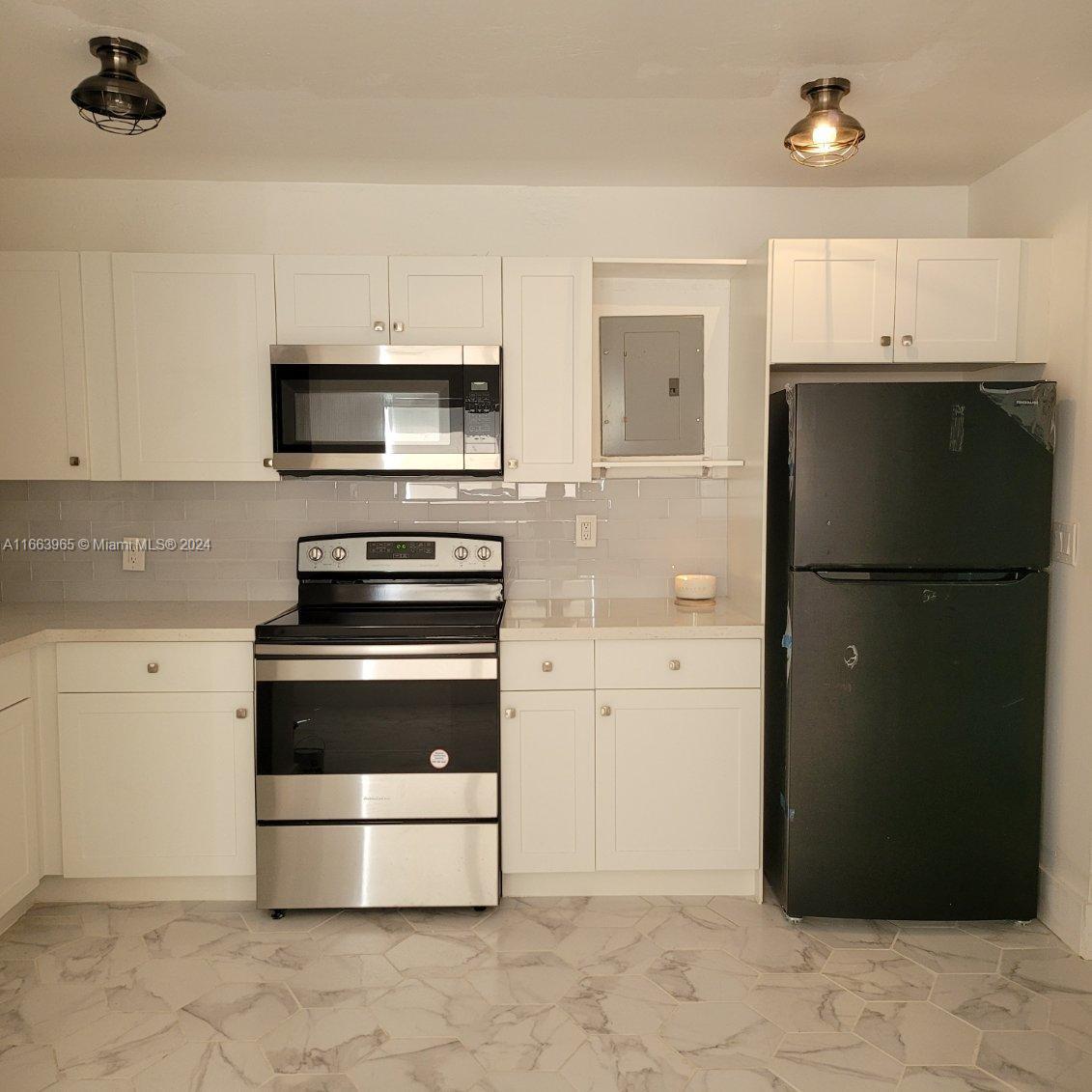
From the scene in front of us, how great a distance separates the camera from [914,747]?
256 cm

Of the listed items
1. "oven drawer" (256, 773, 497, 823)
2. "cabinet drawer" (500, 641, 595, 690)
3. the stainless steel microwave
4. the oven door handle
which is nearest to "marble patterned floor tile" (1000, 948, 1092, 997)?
"cabinet drawer" (500, 641, 595, 690)

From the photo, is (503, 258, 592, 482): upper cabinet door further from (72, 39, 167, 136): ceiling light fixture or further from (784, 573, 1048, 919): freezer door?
(72, 39, 167, 136): ceiling light fixture

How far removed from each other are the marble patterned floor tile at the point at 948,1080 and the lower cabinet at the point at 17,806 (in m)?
2.50

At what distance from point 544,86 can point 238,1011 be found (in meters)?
2.58

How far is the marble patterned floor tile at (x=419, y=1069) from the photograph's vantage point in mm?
1940

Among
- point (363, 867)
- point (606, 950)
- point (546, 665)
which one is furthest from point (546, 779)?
point (363, 867)

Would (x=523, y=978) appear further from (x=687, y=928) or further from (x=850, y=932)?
(x=850, y=932)

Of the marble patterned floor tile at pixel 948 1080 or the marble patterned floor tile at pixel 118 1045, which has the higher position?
the marble patterned floor tile at pixel 948 1080

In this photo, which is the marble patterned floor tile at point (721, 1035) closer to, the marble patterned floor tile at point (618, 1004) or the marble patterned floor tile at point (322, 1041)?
the marble patterned floor tile at point (618, 1004)

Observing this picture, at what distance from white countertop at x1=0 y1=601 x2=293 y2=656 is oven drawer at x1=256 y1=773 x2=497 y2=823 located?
0.49 meters

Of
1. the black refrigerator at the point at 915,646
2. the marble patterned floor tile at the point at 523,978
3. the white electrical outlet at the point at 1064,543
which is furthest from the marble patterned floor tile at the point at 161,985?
the white electrical outlet at the point at 1064,543

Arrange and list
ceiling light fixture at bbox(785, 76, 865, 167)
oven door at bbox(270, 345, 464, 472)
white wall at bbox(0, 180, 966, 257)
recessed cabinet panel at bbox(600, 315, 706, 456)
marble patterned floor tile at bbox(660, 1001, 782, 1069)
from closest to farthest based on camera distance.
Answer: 1. marble patterned floor tile at bbox(660, 1001, 782, 1069)
2. ceiling light fixture at bbox(785, 76, 865, 167)
3. oven door at bbox(270, 345, 464, 472)
4. white wall at bbox(0, 180, 966, 257)
5. recessed cabinet panel at bbox(600, 315, 706, 456)

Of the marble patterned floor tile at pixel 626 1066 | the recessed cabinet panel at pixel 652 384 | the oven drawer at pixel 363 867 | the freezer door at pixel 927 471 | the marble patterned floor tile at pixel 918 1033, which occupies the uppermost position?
the recessed cabinet panel at pixel 652 384

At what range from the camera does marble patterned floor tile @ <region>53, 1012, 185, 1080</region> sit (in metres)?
2.00
